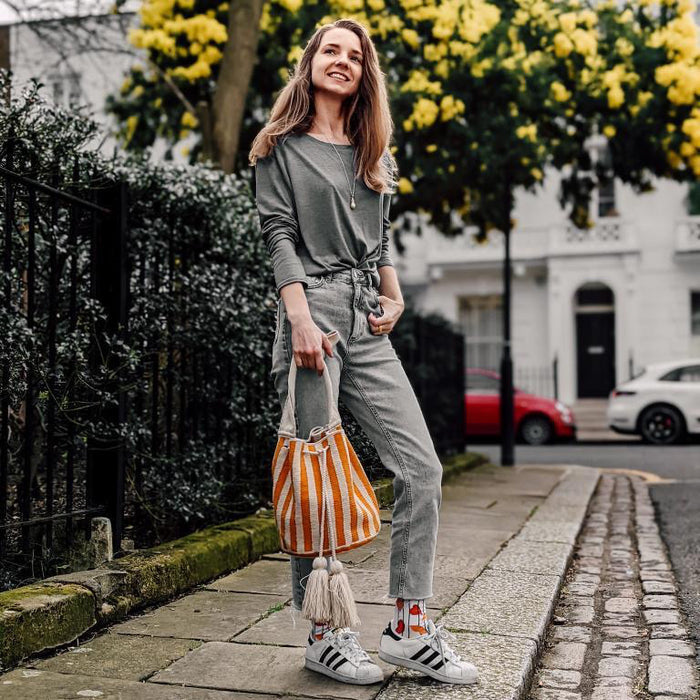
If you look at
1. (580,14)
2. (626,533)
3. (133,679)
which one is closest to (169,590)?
(133,679)

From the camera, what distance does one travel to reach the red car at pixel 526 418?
16969 mm

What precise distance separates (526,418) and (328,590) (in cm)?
1469

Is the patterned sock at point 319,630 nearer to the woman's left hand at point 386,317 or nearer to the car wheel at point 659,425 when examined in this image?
the woman's left hand at point 386,317

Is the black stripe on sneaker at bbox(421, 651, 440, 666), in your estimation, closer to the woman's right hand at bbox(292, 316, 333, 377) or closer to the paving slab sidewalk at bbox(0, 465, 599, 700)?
the paving slab sidewalk at bbox(0, 465, 599, 700)

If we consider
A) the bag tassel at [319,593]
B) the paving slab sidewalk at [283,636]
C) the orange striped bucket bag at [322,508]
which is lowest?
the paving slab sidewalk at [283,636]

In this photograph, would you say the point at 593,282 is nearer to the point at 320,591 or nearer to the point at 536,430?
the point at 536,430

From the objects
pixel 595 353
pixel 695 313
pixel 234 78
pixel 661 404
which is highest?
pixel 234 78

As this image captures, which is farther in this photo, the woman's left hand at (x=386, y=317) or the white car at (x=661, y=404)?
the white car at (x=661, y=404)

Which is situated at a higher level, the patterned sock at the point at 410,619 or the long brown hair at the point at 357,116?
the long brown hair at the point at 357,116

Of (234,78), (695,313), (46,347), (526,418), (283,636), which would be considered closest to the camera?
(283,636)

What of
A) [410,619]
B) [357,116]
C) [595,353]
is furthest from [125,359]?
[595,353]

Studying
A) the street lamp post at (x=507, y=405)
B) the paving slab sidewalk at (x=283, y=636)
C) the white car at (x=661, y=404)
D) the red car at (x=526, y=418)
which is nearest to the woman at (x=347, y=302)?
the paving slab sidewalk at (x=283, y=636)

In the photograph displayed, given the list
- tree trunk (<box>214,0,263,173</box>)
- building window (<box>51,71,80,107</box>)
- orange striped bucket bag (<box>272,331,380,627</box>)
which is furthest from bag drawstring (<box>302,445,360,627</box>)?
tree trunk (<box>214,0,263,173</box>)

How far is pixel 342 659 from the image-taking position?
2869 millimetres
